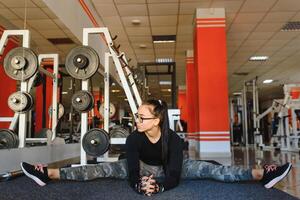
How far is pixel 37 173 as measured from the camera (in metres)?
2.05

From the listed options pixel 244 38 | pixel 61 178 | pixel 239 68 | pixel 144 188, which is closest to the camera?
pixel 144 188

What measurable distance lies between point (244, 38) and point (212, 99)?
2.63 m

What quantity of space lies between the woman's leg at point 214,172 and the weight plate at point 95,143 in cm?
120

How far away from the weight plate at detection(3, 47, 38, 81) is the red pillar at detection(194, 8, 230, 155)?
3.38m

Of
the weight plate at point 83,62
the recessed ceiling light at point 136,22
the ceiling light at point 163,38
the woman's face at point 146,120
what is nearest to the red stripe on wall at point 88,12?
the recessed ceiling light at point 136,22

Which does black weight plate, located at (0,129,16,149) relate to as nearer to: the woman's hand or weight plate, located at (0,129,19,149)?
weight plate, located at (0,129,19,149)

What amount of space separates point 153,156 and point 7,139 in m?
1.92

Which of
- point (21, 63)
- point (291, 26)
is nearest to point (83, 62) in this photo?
point (21, 63)

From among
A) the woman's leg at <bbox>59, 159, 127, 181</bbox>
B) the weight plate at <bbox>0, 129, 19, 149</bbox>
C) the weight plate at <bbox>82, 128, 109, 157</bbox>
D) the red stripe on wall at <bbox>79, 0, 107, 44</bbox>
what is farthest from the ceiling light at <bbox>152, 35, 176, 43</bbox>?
the woman's leg at <bbox>59, 159, 127, 181</bbox>

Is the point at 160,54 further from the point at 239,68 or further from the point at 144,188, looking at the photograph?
the point at 144,188

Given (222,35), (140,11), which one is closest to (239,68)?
(222,35)

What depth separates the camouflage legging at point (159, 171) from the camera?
2.13 metres

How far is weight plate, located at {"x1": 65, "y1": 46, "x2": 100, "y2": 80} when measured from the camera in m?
3.28

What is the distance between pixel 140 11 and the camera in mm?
5945
